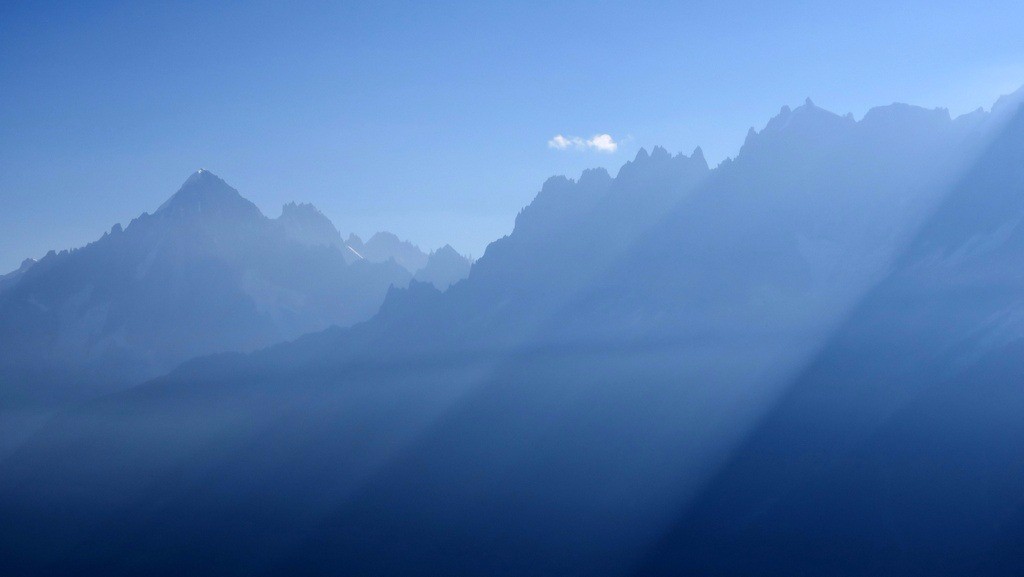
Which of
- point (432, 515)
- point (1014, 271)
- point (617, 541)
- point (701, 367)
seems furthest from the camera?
point (701, 367)

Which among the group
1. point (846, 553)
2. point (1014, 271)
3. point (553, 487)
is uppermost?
point (1014, 271)

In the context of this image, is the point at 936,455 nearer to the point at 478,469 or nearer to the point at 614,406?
the point at 614,406

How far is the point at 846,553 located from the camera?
137 meters

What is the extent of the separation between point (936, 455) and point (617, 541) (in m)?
51.6

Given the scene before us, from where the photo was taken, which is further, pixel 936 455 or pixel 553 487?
pixel 553 487

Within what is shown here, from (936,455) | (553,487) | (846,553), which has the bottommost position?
(846,553)

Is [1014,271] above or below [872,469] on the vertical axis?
above

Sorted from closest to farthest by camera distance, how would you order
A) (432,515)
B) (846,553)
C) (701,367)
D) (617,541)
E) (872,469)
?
(846,553) < (872,469) < (617,541) < (432,515) < (701,367)

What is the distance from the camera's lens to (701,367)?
199m

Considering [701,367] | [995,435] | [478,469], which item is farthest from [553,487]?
[995,435]

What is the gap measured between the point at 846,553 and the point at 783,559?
9190 mm

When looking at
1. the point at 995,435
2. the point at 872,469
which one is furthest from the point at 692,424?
the point at 995,435

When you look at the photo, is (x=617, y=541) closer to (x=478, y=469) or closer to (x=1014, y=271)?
(x=478, y=469)

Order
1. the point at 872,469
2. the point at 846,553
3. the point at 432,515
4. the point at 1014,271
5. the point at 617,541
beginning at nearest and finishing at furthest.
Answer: the point at 846,553, the point at 872,469, the point at 617,541, the point at 1014,271, the point at 432,515
